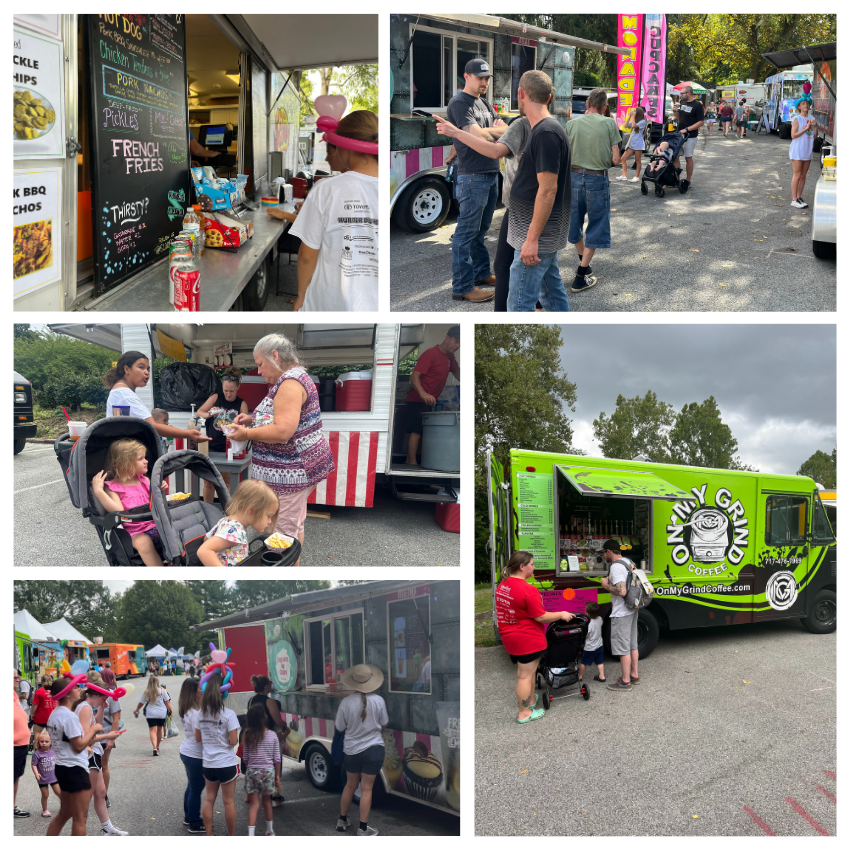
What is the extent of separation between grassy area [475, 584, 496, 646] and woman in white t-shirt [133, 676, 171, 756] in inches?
120

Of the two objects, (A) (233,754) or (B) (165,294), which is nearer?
(A) (233,754)

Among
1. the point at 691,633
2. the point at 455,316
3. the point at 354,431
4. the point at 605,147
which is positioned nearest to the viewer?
the point at 455,316

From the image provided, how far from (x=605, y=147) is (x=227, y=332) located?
3286mm

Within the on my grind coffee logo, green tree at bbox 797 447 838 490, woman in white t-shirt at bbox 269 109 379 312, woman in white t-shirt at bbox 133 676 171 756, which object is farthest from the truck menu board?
green tree at bbox 797 447 838 490

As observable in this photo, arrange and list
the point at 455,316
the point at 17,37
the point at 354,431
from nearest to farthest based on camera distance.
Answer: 1. the point at 17,37
2. the point at 455,316
3. the point at 354,431

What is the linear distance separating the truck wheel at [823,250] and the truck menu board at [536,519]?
2.53 m

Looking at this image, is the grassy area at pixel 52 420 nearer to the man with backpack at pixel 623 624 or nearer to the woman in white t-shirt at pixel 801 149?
the man with backpack at pixel 623 624

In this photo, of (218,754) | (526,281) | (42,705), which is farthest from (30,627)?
(526,281)

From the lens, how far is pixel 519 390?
7.79 m

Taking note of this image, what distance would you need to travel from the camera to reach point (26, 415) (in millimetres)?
3039

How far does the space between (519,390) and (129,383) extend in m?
5.38

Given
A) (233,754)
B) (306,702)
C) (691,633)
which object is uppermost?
(306,702)
